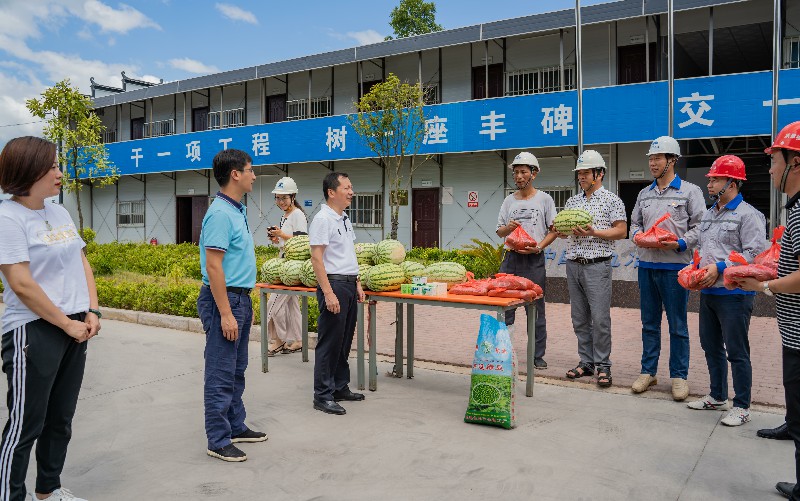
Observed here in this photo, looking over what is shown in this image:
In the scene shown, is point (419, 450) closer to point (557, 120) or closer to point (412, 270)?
point (412, 270)

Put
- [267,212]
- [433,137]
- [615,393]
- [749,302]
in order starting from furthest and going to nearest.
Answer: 1. [267,212]
2. [433,137]
3. [615,393]
4. [749,302]

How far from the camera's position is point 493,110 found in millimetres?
16875

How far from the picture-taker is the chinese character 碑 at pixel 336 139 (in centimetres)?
1973

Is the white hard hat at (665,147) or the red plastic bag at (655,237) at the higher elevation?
the white hard hat at (665,147)

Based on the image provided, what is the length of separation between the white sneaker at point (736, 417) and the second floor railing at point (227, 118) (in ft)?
74.1

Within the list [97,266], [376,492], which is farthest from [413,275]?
[97,266]

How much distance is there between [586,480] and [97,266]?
1458 centimetres

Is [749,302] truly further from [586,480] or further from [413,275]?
[413,275]

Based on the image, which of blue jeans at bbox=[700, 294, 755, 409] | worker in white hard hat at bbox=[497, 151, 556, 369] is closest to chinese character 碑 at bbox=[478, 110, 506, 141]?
worker in white hard hat at bbox=[497, 151, 556, 369]

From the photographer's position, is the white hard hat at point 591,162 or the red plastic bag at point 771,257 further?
the white hard hat at point 591,162

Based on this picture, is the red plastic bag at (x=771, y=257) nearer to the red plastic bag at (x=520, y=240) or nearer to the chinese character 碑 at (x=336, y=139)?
the red plastic bag at (x=520, y=240)

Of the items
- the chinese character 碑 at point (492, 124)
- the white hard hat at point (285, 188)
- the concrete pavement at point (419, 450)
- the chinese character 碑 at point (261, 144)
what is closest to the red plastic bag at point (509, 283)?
the concrete pavement at point (419, 450)

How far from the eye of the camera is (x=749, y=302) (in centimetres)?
493

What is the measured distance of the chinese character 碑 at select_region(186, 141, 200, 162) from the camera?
23.5 m
